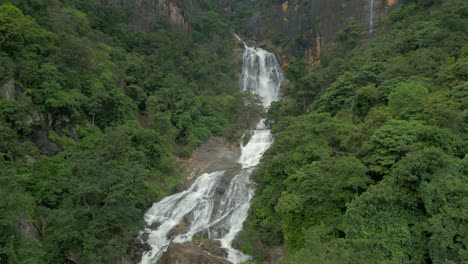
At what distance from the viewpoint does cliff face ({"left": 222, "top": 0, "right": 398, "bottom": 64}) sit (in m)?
47.1

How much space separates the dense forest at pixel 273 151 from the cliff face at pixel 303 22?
10753 mm

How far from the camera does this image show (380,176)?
1322cm

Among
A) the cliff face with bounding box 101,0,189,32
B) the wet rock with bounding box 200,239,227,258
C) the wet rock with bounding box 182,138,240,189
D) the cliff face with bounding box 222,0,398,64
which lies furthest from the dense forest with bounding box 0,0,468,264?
the cliff face with bounding box 101,0,189,32

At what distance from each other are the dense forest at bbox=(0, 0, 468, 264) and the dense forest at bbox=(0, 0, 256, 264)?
0.35 feet

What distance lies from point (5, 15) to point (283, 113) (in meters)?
24.4

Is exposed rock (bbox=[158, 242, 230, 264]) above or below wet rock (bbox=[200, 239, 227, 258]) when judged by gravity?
below

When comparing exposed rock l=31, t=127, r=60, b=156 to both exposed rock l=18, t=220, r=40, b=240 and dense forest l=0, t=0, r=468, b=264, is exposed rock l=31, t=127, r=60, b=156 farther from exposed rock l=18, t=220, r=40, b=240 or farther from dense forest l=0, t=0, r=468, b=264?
exposed rock l=18, t=220, r=40, b=240

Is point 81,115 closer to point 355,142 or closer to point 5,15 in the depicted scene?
point 5,15

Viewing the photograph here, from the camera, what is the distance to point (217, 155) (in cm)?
3359

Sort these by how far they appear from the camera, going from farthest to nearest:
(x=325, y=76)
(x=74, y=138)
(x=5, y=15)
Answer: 1. (x=325, y=76)
2. (x=74, y=138)
3. (x=5, y=15)

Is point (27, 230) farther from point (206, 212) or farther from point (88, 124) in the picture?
point (88, 124)

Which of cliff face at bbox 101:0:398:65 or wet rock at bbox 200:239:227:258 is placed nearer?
wet rock at bbox 200:239:227:258

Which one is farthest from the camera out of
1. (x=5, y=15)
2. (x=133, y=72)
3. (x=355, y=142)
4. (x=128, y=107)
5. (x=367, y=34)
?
(x=367, y=34)

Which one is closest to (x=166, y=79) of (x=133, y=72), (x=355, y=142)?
(x=133, y=72)
